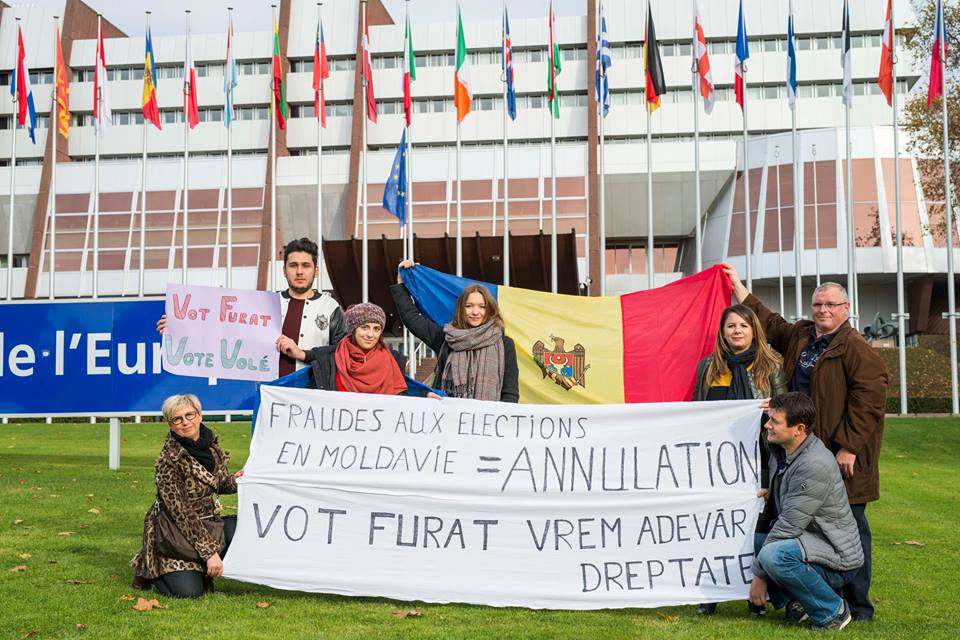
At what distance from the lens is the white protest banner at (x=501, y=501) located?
19.2 feet

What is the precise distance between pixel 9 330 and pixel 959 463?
14.4m

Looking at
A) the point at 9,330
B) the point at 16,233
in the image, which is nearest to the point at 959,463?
the point at 9,330

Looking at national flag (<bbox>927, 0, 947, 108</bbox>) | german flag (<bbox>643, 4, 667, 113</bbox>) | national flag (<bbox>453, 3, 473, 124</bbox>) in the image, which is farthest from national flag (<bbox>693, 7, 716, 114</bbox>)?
national flag (<bbox>453, 3, 473, 124</bbox>)

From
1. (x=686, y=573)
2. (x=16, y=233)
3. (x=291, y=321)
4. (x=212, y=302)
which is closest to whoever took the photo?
(x=686, y=573)

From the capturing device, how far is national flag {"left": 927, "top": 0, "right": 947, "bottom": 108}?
23.0 metres

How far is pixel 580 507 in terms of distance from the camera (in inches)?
236

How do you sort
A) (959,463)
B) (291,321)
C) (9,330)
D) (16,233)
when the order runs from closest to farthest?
(291,321) < (9,330) < (959,463) < (16,233)

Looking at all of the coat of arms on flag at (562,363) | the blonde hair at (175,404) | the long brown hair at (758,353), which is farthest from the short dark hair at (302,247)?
the long brown hair at (758,353)

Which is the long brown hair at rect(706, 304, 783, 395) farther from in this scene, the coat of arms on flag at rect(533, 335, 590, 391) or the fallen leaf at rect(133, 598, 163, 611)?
the fallen leaf at rect(133, 598, 163, 611)

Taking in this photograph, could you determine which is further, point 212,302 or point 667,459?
point 212,302

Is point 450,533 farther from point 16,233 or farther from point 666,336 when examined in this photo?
point 16,233

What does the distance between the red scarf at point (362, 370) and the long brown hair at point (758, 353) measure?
214 centimetres

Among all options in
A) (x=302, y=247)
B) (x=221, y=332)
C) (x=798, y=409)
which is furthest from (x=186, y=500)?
(x=798, y=409)

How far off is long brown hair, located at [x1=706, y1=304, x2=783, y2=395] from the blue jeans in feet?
3.66
